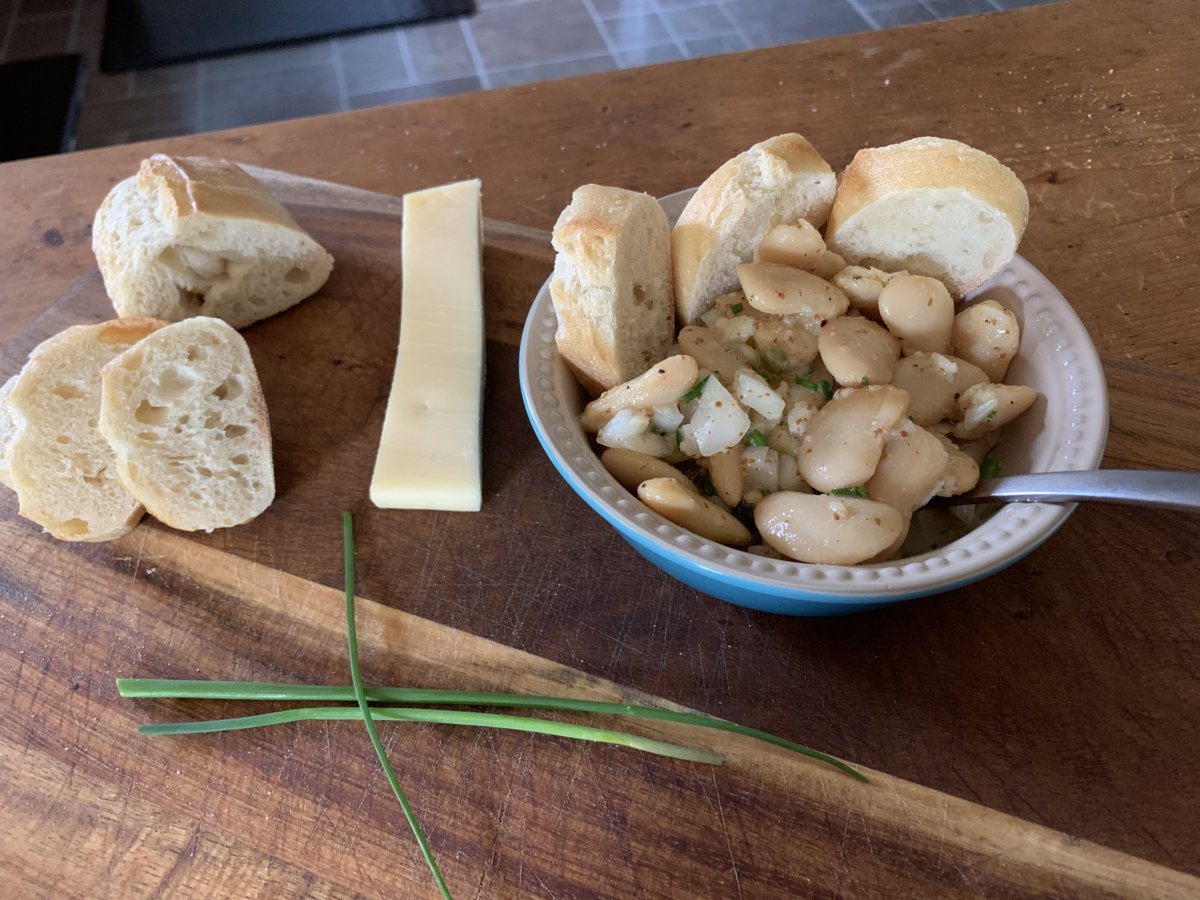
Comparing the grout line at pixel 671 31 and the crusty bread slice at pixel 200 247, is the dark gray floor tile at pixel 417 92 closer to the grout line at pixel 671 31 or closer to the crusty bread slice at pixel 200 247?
the grout line at pixel 671 31

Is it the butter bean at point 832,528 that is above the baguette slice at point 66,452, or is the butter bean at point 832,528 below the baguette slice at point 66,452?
above

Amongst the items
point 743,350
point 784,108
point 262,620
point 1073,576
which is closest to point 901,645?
point 1073,576

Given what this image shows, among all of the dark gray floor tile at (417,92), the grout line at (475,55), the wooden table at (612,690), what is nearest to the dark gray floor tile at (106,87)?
the dark gray floor tile at (417,92)

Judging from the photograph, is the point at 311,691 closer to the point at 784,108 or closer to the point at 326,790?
the point at 326,790

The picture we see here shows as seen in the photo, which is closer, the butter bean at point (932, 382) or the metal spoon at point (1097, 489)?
the metal spoon at point (1097, 489)

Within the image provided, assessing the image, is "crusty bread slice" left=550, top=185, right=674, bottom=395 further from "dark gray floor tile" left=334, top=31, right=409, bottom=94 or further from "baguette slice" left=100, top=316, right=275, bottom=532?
"dark gray floor tile" left=334, top=31, right=409, bottom=94

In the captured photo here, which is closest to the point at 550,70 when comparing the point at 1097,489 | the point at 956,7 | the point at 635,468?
the point at 956,7
